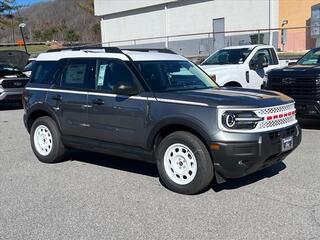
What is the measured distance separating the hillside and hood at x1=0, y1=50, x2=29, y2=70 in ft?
252

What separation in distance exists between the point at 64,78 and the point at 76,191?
207 centimetres

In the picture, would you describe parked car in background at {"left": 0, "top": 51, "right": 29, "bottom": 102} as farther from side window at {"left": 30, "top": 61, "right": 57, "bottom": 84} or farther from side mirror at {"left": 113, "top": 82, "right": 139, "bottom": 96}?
side mirror at {"left": 113, "top": 82, "right": 139, "bottom": 96}

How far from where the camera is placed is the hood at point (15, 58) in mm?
22391

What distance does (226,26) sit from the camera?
125 ft

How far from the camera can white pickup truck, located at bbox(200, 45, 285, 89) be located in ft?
38.7

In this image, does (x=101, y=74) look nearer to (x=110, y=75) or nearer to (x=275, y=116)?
(x=110, y=75)

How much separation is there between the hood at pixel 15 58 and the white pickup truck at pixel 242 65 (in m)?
12.7

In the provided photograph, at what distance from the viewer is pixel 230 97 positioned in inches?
227

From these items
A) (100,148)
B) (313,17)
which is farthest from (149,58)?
(313,17)

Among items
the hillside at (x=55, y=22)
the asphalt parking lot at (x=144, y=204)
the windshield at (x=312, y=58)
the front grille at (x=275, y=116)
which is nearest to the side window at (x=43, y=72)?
the asphalt parking lot at (x=144, y=204)

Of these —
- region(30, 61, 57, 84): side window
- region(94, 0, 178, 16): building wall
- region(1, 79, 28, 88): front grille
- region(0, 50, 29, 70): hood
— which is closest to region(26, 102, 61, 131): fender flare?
region(30, 61, 57, 84): side window

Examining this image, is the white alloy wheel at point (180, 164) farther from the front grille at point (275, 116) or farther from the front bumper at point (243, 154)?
the front grille at point (275, 116)

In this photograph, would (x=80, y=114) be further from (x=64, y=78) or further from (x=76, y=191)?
(x=76, y=191)

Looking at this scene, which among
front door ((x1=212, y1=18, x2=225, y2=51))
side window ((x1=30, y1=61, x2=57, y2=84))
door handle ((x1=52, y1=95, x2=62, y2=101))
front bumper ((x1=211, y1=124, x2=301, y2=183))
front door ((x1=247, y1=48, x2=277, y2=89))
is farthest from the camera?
front door ((x1=212, y1=18, x2=225, y2=51))
